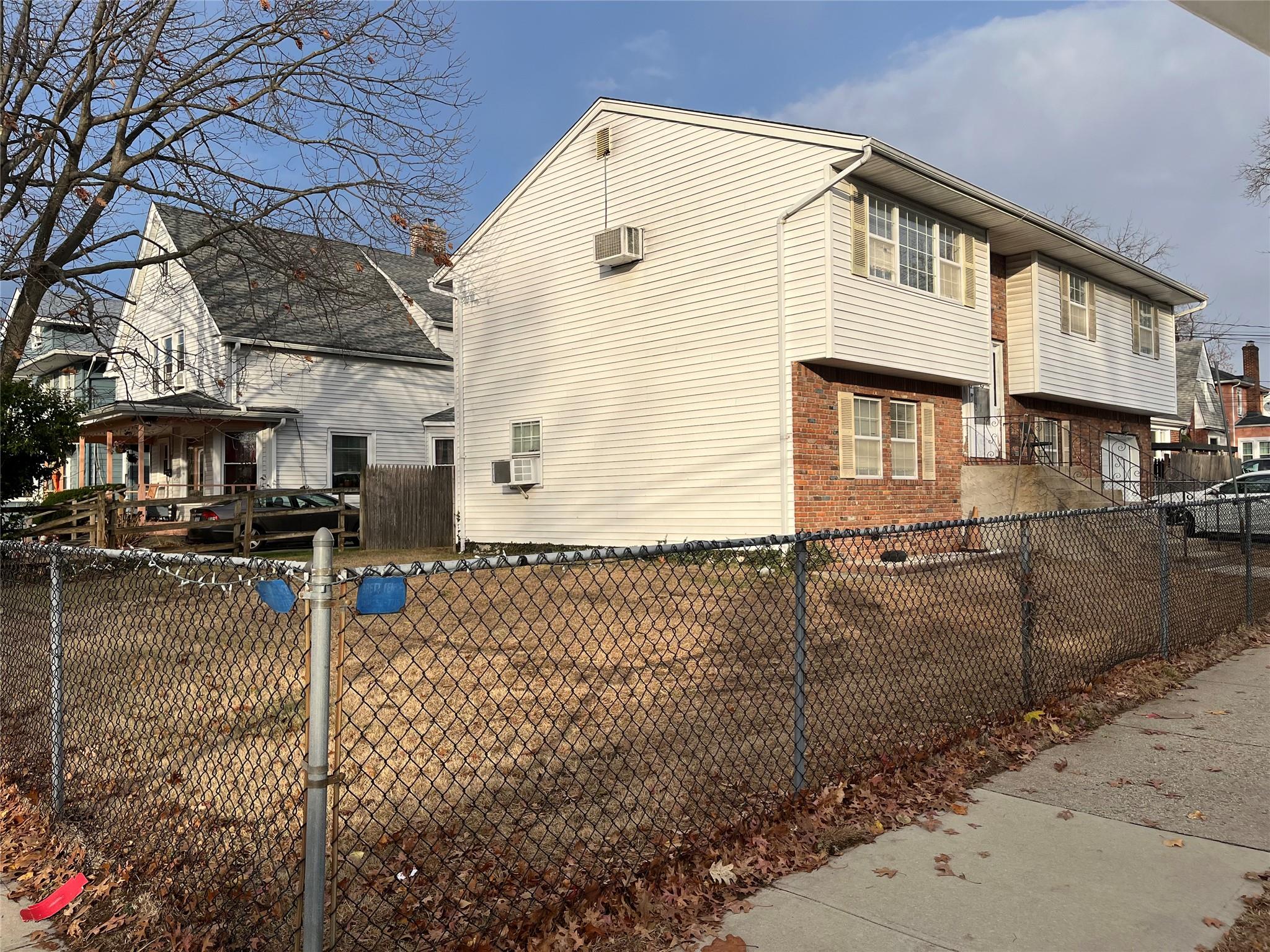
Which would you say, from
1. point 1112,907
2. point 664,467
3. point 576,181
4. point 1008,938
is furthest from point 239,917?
point 576,181

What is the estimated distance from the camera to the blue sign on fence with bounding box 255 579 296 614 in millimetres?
2428

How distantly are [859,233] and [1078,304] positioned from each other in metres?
8.58

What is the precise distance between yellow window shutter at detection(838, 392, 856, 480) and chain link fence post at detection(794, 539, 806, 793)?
10241 mm

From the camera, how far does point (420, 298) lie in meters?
27.6

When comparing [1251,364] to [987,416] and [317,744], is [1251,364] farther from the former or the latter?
[317,744]

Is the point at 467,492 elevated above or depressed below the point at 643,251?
below

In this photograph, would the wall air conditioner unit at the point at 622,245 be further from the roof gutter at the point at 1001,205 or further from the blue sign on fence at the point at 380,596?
the blue sign on fence at the point at 380,596

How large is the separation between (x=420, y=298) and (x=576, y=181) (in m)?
12.0

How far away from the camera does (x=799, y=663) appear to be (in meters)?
4.04

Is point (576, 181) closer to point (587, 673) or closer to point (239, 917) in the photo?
point (587, 673)

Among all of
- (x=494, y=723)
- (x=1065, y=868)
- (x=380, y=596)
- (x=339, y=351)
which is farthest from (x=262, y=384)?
(x=1065, y=868)

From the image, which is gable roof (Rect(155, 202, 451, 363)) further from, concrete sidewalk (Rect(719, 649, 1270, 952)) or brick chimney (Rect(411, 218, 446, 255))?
concrete sidewalk (Rect(719, 649, 1270, 952))

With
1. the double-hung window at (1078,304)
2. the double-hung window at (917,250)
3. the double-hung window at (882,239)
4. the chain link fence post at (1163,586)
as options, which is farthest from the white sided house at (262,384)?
the chain link fence post at (1163,586)

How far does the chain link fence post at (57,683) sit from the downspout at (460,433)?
14500 mm
